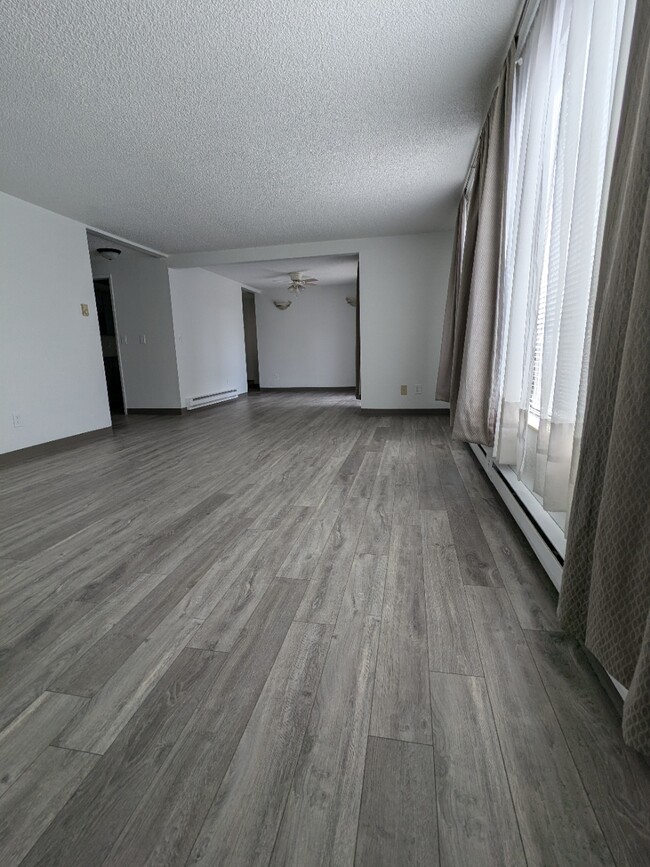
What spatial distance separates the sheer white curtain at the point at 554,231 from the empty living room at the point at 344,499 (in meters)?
0.01

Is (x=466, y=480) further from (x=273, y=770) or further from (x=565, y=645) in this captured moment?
(x=273, y=770)

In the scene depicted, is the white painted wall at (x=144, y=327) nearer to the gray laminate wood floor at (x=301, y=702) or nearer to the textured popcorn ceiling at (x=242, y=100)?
the textured popcorn ceiling at (x=242, y=100)

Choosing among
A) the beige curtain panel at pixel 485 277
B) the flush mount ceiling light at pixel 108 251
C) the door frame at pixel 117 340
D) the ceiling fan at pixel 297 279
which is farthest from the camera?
the ceiling fan at pixel 297 279

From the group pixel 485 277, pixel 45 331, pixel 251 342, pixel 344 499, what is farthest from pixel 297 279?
pixel 344 499

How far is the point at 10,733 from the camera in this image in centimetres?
91

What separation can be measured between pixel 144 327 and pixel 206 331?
39.4 inches

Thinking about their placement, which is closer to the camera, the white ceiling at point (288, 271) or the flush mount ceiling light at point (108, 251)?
the flush mount ceiling light at point (108, 251)

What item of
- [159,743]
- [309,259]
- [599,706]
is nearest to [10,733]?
[159,743]

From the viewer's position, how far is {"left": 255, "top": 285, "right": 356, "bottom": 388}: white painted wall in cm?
865

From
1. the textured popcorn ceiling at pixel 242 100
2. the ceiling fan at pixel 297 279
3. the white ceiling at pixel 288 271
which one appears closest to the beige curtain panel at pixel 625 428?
the textured popcorn ceiling at pixel 242 100

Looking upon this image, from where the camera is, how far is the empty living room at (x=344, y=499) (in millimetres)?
724

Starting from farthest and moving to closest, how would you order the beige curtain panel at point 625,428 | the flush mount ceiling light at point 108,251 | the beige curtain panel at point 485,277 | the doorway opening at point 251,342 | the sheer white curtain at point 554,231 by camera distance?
the doorway opening at point 251,342
the flush mount ceiling light at point 108,251
the beige curtain panel at point 485,277
the sheer white curtain at point 554,231
the beige curtain panel at point 625,428

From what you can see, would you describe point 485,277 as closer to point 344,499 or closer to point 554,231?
point 554,231

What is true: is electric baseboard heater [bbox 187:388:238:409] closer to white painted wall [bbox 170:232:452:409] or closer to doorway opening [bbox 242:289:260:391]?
doorway opening [bbox 242:289:260:391]
